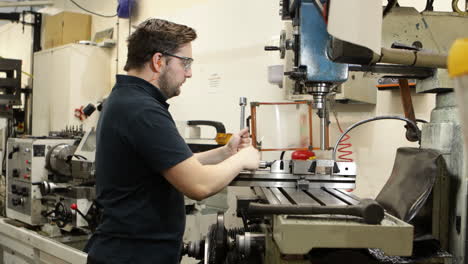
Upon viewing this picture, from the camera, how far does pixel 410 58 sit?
1.05 meters

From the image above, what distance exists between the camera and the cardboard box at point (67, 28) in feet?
12.6

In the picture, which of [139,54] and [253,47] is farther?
[253,47]

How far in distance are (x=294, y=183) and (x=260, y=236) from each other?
259mm

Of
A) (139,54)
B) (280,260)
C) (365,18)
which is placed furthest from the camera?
(139,54)

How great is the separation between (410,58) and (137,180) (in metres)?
0.71

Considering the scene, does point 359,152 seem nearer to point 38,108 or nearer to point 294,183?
point 294,183

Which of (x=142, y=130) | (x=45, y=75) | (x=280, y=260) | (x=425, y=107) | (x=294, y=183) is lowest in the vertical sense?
(x=280, y=260)

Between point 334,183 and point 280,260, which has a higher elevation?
point 334,183

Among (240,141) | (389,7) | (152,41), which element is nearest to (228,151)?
(240,141)

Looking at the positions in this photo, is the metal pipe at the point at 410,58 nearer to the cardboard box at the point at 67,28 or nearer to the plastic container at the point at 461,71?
the plastic container at the point at 461,71

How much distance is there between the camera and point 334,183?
1.33 metres

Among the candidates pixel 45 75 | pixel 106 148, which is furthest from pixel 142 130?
pixel 45 75

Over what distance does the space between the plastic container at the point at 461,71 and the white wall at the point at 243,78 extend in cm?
158

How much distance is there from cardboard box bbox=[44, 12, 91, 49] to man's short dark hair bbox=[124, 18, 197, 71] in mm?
2814
